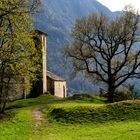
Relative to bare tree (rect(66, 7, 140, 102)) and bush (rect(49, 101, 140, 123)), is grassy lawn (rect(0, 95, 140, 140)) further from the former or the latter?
bare tree (rect(66, 7, 140, 102))

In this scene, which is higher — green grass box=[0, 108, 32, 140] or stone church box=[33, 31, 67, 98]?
stone church box=[33, 31, 67, 98]

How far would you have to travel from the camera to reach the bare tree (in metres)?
68.2

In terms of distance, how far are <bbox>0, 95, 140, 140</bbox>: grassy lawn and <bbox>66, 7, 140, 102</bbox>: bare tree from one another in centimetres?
2543

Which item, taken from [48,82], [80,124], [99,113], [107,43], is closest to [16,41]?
[80,124]

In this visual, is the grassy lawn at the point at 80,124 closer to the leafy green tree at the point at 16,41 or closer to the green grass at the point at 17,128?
the green grass at the point at 17,128

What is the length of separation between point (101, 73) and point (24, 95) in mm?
14635

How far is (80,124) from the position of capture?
37719mm

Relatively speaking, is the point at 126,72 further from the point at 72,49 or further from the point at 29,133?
the point at 29,133

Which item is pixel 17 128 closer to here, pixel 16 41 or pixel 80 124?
pixel 80 124

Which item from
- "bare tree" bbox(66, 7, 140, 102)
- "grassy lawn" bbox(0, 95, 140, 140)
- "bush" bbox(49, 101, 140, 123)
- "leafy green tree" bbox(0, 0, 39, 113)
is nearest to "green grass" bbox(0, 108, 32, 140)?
"grassy lawn" bbox(0, 95, 140, 140)

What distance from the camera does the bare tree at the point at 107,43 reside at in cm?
6819

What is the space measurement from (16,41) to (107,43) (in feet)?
102

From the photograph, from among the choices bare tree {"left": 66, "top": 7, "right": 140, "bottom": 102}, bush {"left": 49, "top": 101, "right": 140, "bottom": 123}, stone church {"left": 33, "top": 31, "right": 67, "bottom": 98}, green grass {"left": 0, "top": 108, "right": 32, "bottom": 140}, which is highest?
bare tree {"left": 66, "top": 7, "right": 140, "bottom": 102}

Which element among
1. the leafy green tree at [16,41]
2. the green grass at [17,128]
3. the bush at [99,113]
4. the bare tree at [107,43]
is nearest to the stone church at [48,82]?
the bare tree at [107,43]
